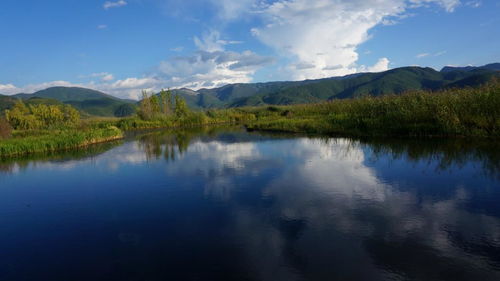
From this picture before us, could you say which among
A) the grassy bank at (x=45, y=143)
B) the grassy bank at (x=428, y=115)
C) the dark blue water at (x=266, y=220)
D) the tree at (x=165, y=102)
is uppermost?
the tree at (x=165, y=102)

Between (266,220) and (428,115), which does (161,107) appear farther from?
(266,220)

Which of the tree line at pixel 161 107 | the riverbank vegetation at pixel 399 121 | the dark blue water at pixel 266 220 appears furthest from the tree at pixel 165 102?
the dark blue water at pixel 266 220

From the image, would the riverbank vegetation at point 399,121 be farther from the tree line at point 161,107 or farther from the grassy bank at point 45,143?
the tree line at point 161,107

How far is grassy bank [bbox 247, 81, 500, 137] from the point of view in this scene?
20266 mm

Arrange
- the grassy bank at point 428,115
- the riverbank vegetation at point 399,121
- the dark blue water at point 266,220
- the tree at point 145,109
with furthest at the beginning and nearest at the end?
the tree at point 145,109 < the riverbank vegetation at point 399,121 < the grassy bank at point 428,115 < the dark blue water at point 266,220

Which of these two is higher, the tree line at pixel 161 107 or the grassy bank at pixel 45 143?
the tree line at pixel 161 107

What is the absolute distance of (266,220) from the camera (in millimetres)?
9742

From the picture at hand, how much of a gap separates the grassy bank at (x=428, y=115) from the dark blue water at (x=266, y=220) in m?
2.87

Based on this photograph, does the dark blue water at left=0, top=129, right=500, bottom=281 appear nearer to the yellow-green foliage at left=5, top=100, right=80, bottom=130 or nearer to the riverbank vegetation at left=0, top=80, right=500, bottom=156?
the riverbank vegetation at left=0, top=80, right=500, bottom=156

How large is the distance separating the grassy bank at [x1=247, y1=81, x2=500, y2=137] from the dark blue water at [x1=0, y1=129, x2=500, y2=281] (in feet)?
9.42

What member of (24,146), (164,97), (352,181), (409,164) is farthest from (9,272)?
(164,97)

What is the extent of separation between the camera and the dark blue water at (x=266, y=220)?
278 inches

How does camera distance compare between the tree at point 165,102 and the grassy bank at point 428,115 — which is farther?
the tree at point 165,102

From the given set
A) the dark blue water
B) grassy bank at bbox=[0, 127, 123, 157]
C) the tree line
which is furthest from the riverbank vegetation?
the tree line
